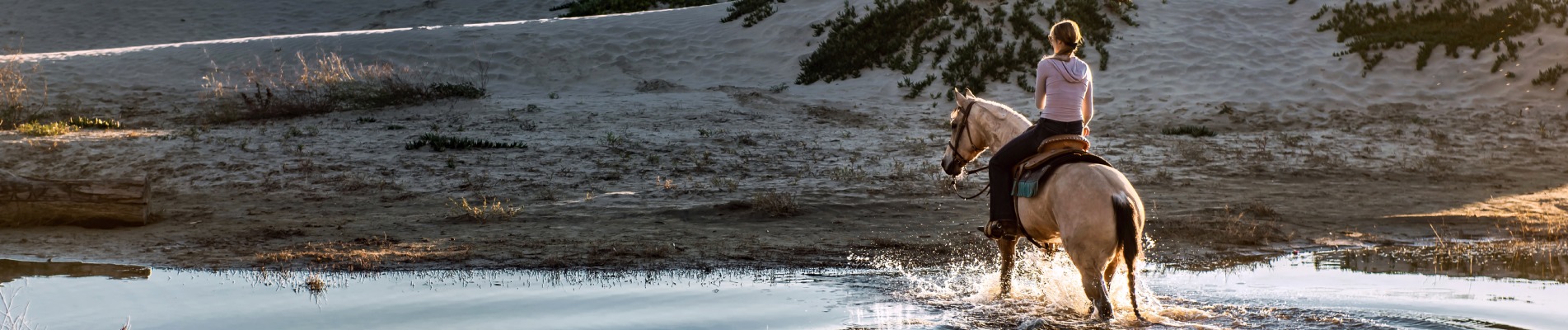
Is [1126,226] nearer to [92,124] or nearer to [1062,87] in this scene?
[1062,87]

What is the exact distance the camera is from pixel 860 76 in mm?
23188

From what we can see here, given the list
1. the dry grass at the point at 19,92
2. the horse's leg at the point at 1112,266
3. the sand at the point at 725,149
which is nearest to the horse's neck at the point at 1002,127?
the horse's leg at the point at 1112,266

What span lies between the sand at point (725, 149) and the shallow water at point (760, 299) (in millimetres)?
871

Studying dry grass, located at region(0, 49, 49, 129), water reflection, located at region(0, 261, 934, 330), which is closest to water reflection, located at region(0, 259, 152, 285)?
water reflection, located at region(0, 261, 934, 330)

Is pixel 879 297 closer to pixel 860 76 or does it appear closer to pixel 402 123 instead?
pixel 402 123

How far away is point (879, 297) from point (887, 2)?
18.0 meters

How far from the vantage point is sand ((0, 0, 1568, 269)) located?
11.4 m

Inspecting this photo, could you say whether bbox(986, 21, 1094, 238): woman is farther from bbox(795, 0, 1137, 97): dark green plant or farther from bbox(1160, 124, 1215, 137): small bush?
bbox(795, 0, 1137, 97): dark green plant

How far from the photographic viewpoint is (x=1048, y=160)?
714 centimetres

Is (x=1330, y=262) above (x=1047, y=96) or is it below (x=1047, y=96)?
below

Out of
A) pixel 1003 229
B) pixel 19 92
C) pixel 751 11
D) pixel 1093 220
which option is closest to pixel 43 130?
pixel 19 92

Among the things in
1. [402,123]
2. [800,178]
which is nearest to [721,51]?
[402,123]

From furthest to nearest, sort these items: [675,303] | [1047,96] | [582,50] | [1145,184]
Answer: [582,50], [1145,184], [675,303], [1047,96]

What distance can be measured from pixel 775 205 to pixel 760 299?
13.8 ft
